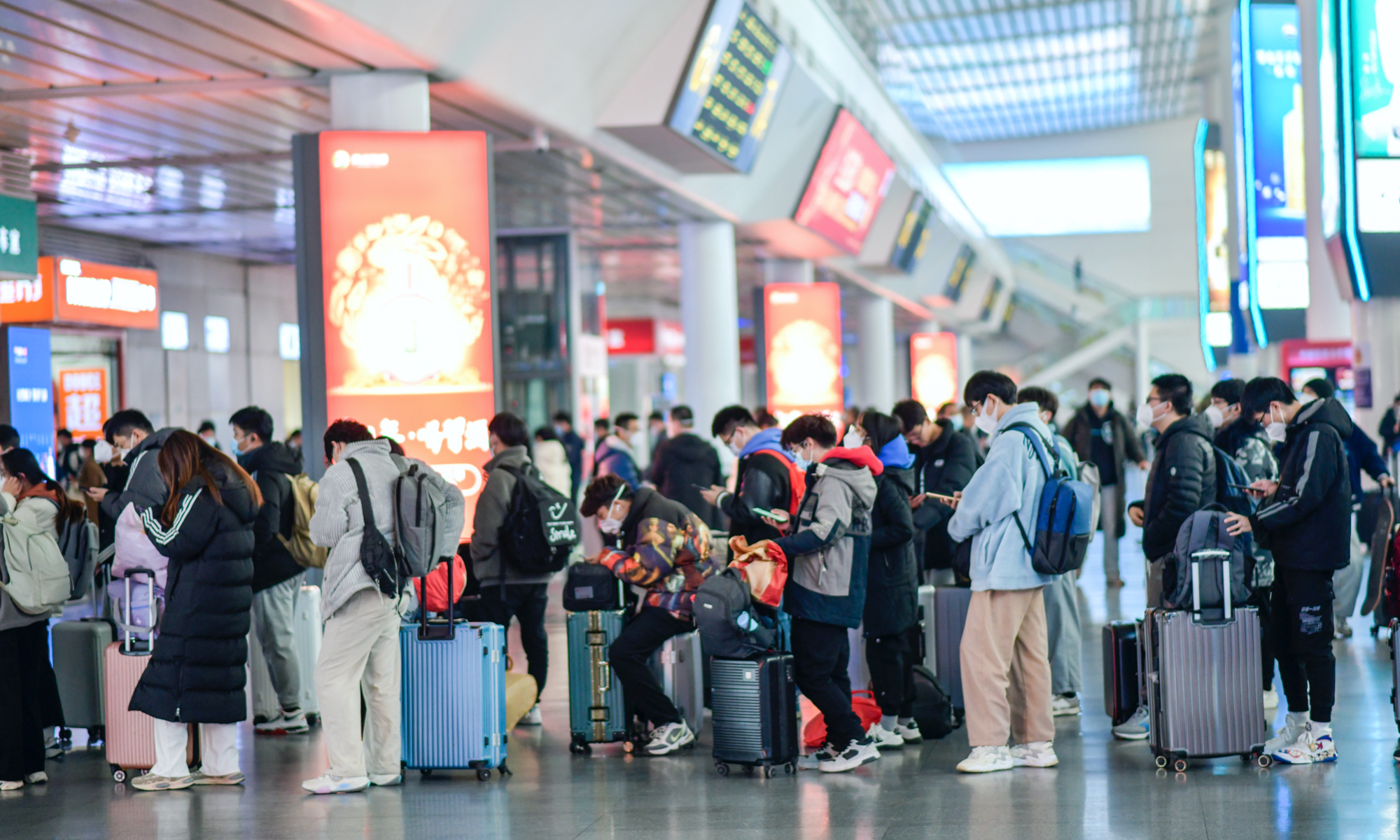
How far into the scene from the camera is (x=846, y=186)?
1873 centimetres

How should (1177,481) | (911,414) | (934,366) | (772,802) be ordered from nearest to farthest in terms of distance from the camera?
(772,802), (1177,481), (911,414), (934,366)

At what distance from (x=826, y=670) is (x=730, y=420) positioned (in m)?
1.76

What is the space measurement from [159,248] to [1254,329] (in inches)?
549

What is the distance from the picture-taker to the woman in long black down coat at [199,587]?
A: 618 centimetres

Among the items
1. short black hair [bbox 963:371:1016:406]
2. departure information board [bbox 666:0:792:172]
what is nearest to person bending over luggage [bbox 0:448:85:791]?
short black hair [bbox 963:371:1016:406]

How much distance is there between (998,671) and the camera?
6340 millimetres

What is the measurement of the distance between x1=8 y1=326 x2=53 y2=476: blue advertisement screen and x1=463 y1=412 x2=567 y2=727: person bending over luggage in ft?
25.0

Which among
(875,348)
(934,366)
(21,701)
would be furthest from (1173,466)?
(934,366)

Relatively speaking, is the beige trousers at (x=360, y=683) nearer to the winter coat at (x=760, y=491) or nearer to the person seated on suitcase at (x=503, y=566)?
the person seated on suitcase at (x=503, y=566)

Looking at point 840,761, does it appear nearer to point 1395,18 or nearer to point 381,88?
point 381,88

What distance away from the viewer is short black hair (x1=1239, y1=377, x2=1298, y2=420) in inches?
261

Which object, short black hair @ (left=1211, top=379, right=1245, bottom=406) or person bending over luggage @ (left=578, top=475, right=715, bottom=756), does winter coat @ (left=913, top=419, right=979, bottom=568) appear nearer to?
short black hair @ (left=1211, top=379, right=1245, bottom=406)

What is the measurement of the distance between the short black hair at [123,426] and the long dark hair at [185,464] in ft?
3.78

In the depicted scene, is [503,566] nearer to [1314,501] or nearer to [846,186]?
[1314,501]
